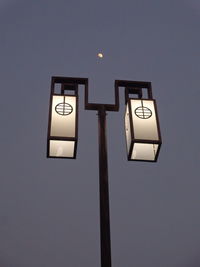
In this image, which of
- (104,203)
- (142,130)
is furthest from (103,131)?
(104,203)

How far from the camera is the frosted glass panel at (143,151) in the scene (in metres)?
2.31

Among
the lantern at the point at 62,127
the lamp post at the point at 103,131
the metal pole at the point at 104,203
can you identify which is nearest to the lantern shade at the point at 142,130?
the lamp post at the point at 103,131

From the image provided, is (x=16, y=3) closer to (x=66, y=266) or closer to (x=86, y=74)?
(x=86, y=74)

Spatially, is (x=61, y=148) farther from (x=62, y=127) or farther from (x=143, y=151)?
(x=143, y=151)

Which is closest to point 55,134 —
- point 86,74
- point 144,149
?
point 144,149

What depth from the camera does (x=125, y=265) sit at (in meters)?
6.73

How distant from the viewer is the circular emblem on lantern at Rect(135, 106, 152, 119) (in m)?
2.32

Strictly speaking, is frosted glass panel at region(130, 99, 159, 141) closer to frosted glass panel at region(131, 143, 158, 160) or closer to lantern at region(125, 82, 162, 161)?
lantern at region(125, 82, 162, 161)

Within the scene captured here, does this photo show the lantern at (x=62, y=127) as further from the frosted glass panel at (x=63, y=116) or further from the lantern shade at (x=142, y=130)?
the lantern shade at (x=142, y=130)

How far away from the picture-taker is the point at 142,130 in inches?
87.7

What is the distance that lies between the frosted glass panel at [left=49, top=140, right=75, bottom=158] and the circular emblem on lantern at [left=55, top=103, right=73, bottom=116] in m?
0.16

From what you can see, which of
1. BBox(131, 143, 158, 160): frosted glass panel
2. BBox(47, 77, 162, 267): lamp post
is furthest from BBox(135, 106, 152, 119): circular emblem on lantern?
BBox(131, 143, 158, 160): frosted glass panel

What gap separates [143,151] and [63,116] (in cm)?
50

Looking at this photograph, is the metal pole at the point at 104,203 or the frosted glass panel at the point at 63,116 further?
the frosted glass panel at the point at 63,116
